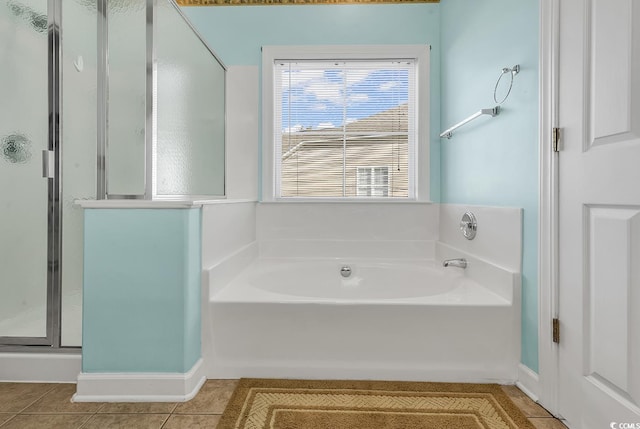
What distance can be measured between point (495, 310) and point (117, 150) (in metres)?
1.76

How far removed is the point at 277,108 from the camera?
2.52m

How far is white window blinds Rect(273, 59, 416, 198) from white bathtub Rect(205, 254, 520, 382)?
1.16m

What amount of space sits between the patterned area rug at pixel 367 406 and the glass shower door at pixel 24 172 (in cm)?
102

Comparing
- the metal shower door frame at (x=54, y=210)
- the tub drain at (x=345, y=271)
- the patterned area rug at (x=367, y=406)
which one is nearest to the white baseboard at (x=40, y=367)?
the metal shower door frame at (x=54, y=210)

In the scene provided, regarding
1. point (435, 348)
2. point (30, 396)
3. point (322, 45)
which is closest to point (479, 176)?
point (435, 348)

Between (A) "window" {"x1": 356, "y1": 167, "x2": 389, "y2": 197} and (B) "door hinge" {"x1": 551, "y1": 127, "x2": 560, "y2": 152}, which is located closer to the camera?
(B) "door hinge" {"x1": 551, "y1": 127, "x2": 560, "y2": 152}

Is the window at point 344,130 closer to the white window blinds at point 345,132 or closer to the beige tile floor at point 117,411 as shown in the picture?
the white window blinds at point 345,132

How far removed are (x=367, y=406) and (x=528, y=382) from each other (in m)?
0.67

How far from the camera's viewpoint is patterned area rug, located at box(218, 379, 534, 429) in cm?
123

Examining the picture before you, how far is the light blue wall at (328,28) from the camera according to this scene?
246 centimetres

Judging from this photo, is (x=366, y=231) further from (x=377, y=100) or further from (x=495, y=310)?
(x=495, y=310)

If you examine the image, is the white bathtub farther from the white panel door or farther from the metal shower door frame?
the metal shower door frame
